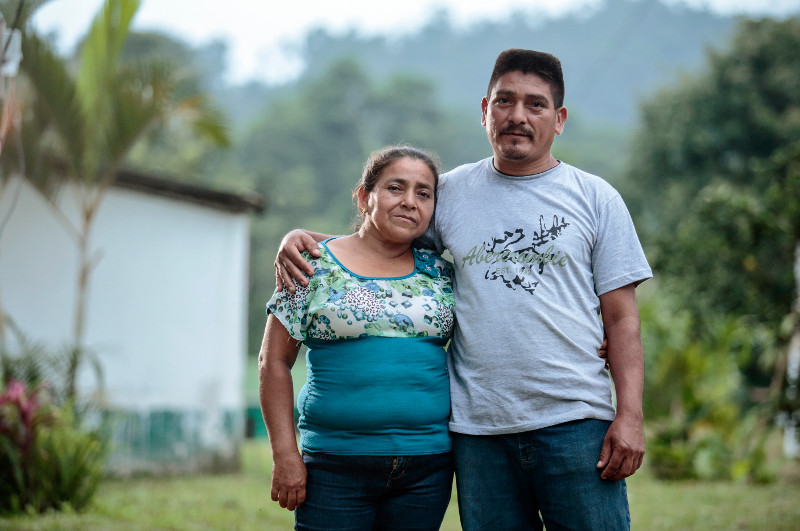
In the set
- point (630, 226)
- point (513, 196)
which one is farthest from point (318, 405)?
point (630, 226)

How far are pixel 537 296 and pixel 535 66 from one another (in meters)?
0.71

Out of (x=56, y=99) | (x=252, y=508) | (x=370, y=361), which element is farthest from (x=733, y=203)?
(x=370, y=361)

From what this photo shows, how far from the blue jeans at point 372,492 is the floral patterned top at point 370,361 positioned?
4 centimetres

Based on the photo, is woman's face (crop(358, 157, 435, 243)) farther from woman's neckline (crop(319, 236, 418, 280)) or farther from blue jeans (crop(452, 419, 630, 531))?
blue jeans (crop(452, 419, 630, 531))

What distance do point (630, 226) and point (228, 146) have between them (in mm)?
6672

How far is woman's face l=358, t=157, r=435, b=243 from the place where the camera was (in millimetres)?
2697

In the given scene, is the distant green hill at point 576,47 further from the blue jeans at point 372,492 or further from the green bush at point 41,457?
the blue jeans at point 372,492

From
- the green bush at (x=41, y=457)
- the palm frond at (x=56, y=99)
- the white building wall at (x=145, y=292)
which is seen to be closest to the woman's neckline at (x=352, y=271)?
the green bush at (x=41, y=457)

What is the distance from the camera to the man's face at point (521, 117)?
8.57ft

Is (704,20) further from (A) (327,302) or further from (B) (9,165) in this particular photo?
(A) (327,302)

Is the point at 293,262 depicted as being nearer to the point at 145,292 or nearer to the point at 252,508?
the point at 252,508

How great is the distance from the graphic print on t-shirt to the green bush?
4191 mm

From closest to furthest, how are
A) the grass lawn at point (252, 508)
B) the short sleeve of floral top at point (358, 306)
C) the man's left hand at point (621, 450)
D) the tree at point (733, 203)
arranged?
the man's left hand at point (621, 450)
the short sleeve of floral top at point (358, 306)
the grass lawn at point (252, 508)
the tree at point (733, 203)

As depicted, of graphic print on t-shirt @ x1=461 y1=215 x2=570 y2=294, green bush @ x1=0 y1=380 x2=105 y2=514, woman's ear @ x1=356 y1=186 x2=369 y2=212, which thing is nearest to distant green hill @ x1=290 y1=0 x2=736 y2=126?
green bush @ x1=0 y1=380 x2=105 y2=514
